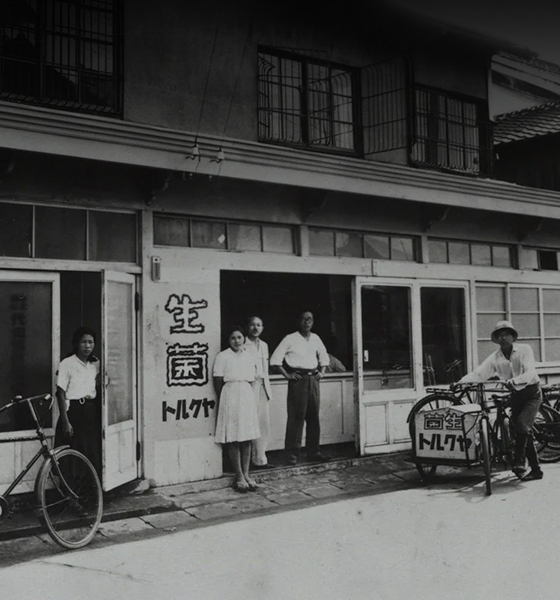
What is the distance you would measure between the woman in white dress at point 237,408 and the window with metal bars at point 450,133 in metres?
4.54

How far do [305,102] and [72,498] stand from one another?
247 inches

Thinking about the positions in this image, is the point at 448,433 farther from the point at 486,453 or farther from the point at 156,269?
the point at 156,269

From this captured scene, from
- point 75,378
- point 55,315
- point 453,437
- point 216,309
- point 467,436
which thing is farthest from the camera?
point 216,309

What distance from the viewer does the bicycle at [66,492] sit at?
5.92m

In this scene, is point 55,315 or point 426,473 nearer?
point 55,315

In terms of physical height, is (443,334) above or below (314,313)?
below

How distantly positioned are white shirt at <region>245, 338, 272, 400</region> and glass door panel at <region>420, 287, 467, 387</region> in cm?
277

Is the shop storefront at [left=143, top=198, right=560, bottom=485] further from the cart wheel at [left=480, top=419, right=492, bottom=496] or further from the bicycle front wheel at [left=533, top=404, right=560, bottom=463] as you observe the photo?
the cart wheel at [left=480, top=419, right=492, bottom=496]

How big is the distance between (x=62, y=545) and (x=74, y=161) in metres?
3.70

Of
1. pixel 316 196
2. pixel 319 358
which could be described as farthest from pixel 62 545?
pixel 316 196

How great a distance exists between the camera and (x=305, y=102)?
386 inches

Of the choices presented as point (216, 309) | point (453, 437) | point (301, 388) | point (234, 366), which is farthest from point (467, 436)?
point (216, 309)

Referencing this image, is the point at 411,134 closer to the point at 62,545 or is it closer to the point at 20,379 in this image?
the point at 20,379

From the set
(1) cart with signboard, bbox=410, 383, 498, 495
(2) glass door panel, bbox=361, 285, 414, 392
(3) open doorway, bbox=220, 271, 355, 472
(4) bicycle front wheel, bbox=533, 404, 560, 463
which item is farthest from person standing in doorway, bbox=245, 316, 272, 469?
(4) bicycle front wheel, bbox=533, 404, 560, 463
